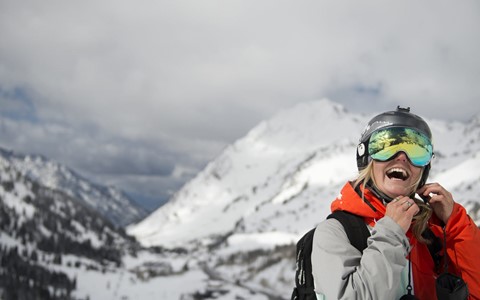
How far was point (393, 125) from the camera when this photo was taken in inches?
186

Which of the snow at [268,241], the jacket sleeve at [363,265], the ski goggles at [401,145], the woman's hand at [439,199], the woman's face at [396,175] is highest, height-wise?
the snow at [268,241]

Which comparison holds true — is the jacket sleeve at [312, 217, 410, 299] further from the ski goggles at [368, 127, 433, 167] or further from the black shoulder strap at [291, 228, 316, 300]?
the ski goggles at [368, 127, 433, 167]

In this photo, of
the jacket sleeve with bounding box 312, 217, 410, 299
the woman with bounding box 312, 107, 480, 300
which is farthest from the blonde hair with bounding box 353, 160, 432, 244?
the jacket sleeve with bounding box 312, 217, 410, 299

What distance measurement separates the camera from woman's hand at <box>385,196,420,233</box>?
149 inches

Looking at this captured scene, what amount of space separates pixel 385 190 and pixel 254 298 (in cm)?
9413

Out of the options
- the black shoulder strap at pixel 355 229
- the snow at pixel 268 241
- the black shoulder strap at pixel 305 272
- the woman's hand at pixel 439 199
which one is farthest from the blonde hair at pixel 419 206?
the snow at pixel 268 241

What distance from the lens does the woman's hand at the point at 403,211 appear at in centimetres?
379

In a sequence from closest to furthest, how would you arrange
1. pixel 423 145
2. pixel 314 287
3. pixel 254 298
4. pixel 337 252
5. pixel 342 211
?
pixel 337 252 < pixel 314 287 < pixel 342 211 < pixel 423 145 < pixel 254 298

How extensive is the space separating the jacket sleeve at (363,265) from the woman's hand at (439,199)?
3.02 ft

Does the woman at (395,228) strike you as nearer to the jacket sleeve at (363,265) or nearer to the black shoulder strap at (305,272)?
the jacket sleeve at (363,265)

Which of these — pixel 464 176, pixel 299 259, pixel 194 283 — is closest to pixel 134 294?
pixel 194 283

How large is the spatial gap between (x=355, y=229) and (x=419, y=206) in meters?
0.76

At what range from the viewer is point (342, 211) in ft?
14.2

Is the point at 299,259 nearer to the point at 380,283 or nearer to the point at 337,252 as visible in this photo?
the point at 337,252
